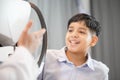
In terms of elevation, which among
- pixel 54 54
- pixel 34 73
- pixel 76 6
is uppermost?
pixel 76 6

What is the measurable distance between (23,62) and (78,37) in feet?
2.15

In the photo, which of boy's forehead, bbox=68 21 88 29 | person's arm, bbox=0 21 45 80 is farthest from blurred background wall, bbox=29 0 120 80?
person's arm, bbox=0 21 45 80

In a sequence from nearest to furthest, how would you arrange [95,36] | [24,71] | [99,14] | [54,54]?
[24,71] < [54,54] < [95,36] < [99,14]

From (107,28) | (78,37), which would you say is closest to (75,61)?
(78,37)

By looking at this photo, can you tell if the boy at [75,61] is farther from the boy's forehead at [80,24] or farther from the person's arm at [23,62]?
the person's arm at [23,62]

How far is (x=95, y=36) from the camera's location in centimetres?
126

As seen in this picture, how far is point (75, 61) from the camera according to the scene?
3.71 ft

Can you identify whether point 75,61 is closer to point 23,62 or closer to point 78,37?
point 78,37

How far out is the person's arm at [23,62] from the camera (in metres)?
0.47

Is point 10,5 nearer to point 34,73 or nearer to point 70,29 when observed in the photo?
point 34,73

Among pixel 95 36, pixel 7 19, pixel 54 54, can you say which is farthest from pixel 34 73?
pixel 95 36

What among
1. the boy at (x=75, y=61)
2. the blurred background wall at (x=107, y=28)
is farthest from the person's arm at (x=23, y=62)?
the blurred background wall at (x=107, y=28)

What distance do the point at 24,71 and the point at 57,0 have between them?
1331 millimetres

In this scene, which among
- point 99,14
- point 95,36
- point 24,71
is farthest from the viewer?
point 99,14
